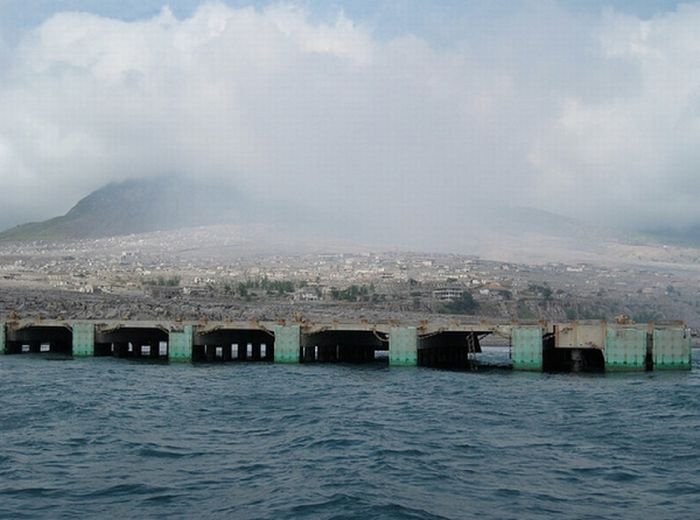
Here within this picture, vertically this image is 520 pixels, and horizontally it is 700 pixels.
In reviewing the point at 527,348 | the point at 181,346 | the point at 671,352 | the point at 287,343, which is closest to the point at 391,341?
the point at 287,343

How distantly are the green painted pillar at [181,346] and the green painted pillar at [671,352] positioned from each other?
34.2 m

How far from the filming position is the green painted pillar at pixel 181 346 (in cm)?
6712

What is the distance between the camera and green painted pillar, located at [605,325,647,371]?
57.4m

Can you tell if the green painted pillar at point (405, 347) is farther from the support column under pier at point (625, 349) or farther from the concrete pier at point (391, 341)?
the support column under pier at point (625, 349)

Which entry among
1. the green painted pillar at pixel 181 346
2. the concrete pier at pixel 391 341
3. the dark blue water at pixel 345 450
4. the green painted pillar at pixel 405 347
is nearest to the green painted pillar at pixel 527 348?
the concrete pier at pixel 391 341

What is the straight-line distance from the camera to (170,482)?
23062 mm

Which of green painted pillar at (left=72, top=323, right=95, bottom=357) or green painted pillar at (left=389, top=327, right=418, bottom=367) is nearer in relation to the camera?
green painted pillar at (left=389, top=327, right=418, bottom=367)

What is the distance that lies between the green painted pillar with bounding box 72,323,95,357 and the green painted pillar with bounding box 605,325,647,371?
41.0 metres

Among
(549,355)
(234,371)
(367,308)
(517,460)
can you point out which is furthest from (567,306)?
(517,460)

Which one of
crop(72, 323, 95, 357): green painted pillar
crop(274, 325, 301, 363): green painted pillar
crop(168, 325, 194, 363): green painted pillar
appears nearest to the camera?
crop(274, 325, 301, 363): green painted pillar

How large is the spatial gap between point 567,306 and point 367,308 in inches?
1590

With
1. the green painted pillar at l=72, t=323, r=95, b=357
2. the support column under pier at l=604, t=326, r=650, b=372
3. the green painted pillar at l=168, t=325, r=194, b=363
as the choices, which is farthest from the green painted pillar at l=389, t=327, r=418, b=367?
the green painted pillar at l=72, t=323, r=95, b=357

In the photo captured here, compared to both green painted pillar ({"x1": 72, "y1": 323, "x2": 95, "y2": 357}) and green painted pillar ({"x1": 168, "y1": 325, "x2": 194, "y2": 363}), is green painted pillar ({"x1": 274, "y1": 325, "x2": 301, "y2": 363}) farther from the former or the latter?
green painted pillar ({"x1": 72, "y1": 323, "x2": 95, "y2": 357})

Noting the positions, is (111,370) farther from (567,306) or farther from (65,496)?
(567,306)
